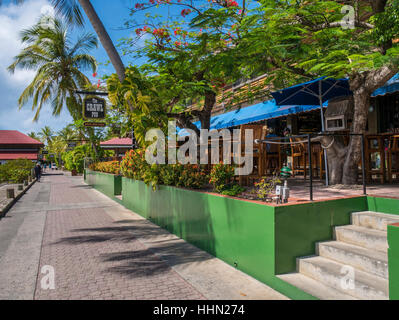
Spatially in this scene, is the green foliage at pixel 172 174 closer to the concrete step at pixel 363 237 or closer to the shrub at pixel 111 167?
the concrete step at pixel 363 237

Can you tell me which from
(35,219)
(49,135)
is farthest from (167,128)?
(49,135)

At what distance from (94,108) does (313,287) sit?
1385 centimetres

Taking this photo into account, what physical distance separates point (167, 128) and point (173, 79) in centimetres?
153

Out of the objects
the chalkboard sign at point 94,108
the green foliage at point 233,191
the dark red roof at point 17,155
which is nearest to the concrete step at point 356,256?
the green foliage at point 233,191

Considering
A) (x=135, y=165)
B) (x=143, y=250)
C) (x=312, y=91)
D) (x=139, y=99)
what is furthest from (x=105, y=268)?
(x=312, y=91)

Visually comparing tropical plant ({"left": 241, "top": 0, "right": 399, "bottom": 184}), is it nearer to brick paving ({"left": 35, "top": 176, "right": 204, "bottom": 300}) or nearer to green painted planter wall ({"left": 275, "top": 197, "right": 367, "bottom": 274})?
green painted planter wall ({"left": 275, "top": 197, "right": 367, "bottom": 274})

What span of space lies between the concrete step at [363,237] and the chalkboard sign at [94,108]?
13.2 meters

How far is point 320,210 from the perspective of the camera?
4.42m

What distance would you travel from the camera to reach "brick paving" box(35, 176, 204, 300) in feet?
13.7

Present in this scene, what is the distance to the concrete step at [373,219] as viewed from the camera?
4.14 metres

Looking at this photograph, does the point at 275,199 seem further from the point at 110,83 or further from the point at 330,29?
the point at 110,83

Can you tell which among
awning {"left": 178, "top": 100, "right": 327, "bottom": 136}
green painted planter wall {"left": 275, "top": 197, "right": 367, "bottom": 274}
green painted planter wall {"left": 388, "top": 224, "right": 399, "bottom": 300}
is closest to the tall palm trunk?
awning {"left": 178, "top": 100, "right": 327, "bottom": 136}

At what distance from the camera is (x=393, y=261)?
2.87 metres

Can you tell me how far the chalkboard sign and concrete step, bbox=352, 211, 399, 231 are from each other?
13253 millimetres
